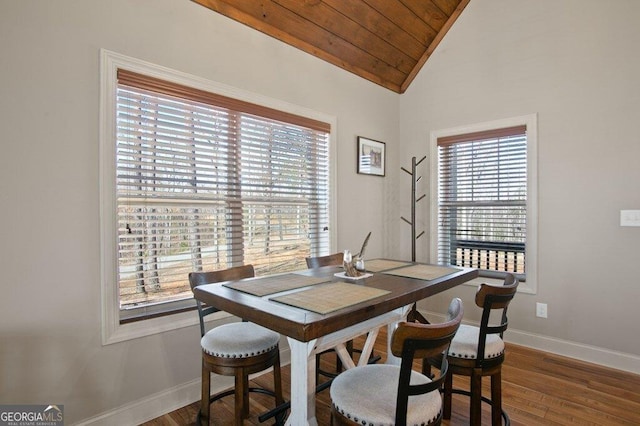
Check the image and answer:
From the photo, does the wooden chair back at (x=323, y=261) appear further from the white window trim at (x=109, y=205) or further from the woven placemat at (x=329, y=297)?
the white window trim at (x=109, y=205)

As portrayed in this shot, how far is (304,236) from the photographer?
3.02m

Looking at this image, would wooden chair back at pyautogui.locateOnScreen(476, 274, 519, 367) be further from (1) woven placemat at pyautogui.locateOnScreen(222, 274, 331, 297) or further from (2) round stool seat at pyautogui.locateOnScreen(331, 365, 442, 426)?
(1) woven placemat at pyautogui.locateOnScreen(222, 274, 331, 297)

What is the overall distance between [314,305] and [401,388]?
0.45 metres

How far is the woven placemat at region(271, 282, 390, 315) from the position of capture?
139 cm

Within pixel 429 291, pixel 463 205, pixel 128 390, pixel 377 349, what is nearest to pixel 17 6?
pixel 128 390

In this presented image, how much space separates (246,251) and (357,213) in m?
1.31

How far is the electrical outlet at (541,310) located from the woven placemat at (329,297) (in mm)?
2132

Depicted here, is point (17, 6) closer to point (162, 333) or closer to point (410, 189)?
point (162, 333)

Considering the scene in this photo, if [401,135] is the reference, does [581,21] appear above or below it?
above

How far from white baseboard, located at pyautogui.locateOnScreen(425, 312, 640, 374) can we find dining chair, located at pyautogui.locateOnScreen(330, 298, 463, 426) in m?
2.22

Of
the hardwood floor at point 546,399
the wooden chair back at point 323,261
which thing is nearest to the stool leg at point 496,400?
the hardwood floor at point 546,399

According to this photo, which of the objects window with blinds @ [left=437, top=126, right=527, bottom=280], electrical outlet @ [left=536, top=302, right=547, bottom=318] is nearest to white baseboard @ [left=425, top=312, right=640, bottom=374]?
electrical outlet @ [left=536, top=302, right=547, bottom=318]

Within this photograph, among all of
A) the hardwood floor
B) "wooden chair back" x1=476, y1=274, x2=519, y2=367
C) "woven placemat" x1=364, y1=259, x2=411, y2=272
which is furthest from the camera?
"woven placemat" x1=364, y1=259, x2=411, y2=272

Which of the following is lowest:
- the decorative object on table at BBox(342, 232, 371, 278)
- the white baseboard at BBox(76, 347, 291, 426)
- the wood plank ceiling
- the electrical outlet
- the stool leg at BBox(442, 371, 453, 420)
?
the white baseboard at BBox(76, 347, 291, 426)
